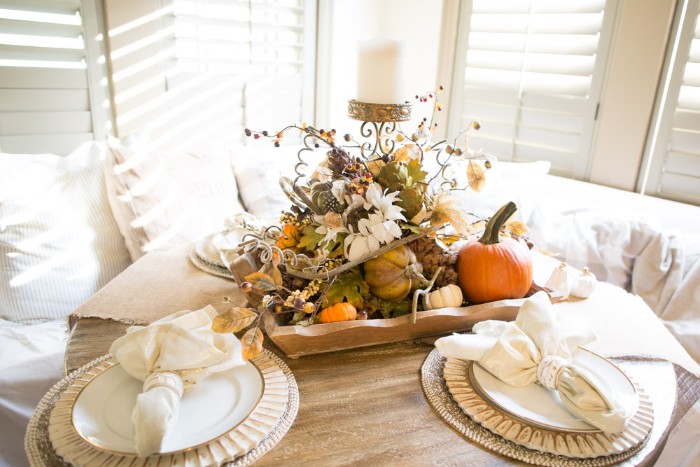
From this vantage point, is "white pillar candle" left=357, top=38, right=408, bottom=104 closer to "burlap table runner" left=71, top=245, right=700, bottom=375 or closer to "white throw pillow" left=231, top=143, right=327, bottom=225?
"burlap table runner" left=71, top=245, right=700, bottom=375

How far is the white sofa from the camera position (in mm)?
1461

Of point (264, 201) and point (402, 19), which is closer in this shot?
point (264, 201)

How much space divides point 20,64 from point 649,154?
263cm

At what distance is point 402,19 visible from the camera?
2.89 m

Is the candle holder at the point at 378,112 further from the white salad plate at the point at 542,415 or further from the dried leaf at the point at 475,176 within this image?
the white salad plate at the point at 542,415

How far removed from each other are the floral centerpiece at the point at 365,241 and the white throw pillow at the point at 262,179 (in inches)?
39.2

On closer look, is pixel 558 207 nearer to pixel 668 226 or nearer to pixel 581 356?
pixel 668 226

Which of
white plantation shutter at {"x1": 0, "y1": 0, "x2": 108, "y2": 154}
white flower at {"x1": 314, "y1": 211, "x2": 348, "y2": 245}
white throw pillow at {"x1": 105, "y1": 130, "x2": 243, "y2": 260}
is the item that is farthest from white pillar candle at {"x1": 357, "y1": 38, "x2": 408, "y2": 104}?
white plantation shutter at {"x1": 0, "y1": 0, "x2": 108, "y2": 154}

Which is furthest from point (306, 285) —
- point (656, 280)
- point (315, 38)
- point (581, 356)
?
point (315, 38)

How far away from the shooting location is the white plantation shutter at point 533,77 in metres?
2.26

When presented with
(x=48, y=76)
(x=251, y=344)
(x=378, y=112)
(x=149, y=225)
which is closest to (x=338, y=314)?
(x=251, y=344)

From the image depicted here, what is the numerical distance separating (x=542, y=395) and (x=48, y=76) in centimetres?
228

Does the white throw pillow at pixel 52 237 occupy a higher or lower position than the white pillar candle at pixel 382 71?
lower

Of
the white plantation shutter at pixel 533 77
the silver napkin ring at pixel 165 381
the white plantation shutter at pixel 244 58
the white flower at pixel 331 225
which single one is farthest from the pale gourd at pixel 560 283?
the white plantation shutter at pixel 244 58
